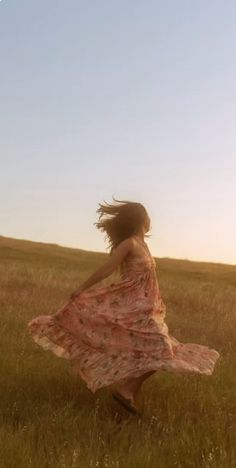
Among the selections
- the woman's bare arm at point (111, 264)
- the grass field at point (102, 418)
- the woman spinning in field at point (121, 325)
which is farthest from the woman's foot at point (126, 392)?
the woman's bare arm at point (111, 264)

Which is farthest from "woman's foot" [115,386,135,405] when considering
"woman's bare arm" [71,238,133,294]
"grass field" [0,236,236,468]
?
"woman's bare arm" [71,238,133,294]

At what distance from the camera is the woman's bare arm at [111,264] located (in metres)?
7.05

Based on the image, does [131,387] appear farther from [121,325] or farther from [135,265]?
[135,265]

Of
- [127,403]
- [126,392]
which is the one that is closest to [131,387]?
[126,392]

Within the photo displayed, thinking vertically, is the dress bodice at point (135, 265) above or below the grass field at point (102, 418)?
above

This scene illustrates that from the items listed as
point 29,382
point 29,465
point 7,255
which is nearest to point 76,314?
point 29,382

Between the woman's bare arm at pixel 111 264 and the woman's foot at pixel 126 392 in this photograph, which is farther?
the woman's bare arm at pixel 111 264

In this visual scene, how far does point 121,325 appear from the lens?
→ 7121 mm

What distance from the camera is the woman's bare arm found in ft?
23.1

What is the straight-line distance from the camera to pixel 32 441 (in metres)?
5.36

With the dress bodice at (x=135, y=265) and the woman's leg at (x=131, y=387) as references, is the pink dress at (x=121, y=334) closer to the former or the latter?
the dress bodice at (x=135, y=265)

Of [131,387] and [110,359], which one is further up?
[110,359]

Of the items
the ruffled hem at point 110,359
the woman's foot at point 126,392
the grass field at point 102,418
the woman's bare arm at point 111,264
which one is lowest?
the grass field at point 102,418

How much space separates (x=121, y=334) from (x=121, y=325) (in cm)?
9
